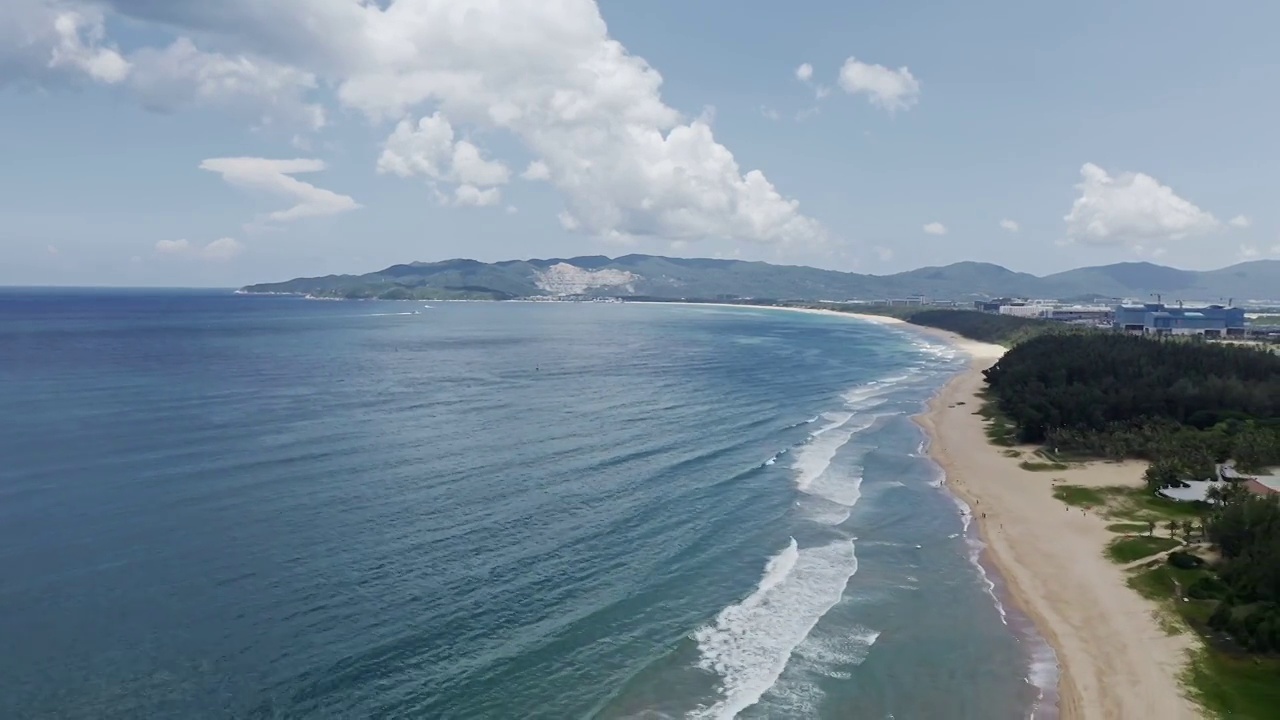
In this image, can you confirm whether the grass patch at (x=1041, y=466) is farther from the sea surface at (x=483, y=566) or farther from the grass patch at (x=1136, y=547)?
the grass patch at (x=1136, y=547)

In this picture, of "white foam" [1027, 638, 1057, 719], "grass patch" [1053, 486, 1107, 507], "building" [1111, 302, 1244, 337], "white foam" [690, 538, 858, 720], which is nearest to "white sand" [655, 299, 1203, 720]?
"white foam" [1027, 638, 1057, 719]

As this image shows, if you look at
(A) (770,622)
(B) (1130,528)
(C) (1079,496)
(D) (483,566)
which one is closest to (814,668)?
(A) (770,622)

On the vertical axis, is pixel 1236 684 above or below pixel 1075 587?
above

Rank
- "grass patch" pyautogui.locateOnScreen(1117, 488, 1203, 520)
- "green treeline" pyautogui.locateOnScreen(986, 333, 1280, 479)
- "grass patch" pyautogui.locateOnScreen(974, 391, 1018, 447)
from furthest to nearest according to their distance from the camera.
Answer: "grass patch" pyautogui.locateOnScreen(974, 391, 1018, 447) → "green treeline" pyautogui.locateOnScreen(986, 333, 1280, 479) → "grass patch" pyautogui.locateOnScreen(1117, 488, 1203, 520)

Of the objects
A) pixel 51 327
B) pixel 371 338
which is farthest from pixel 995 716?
pixel 51 327

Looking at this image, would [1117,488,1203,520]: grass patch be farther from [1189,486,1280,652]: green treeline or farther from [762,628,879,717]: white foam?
[762,628,879,717]: white foam

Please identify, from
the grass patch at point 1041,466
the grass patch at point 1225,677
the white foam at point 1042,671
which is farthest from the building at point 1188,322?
the white foam at point 1042,671

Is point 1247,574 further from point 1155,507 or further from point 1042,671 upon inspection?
point 1155,507
